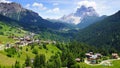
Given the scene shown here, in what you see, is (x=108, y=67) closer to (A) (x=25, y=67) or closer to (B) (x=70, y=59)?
(B) (x=70, y=59)

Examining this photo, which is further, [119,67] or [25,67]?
[119,67]

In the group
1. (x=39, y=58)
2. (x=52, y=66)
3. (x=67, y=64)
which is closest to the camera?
(x=52, y=66)

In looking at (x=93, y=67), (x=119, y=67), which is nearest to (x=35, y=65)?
(x=93, y=67)

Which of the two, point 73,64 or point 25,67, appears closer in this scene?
point 25,67

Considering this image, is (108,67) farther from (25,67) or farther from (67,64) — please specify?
(25,67)

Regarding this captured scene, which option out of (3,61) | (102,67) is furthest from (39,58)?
(102,67)

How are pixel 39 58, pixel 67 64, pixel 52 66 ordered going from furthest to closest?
1. pixel 67 64
2. pixel 39 58
3. pixel 52 66

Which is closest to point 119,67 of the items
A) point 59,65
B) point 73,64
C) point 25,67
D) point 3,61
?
point 73,64

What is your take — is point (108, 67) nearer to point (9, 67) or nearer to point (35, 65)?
point (35, 65)
